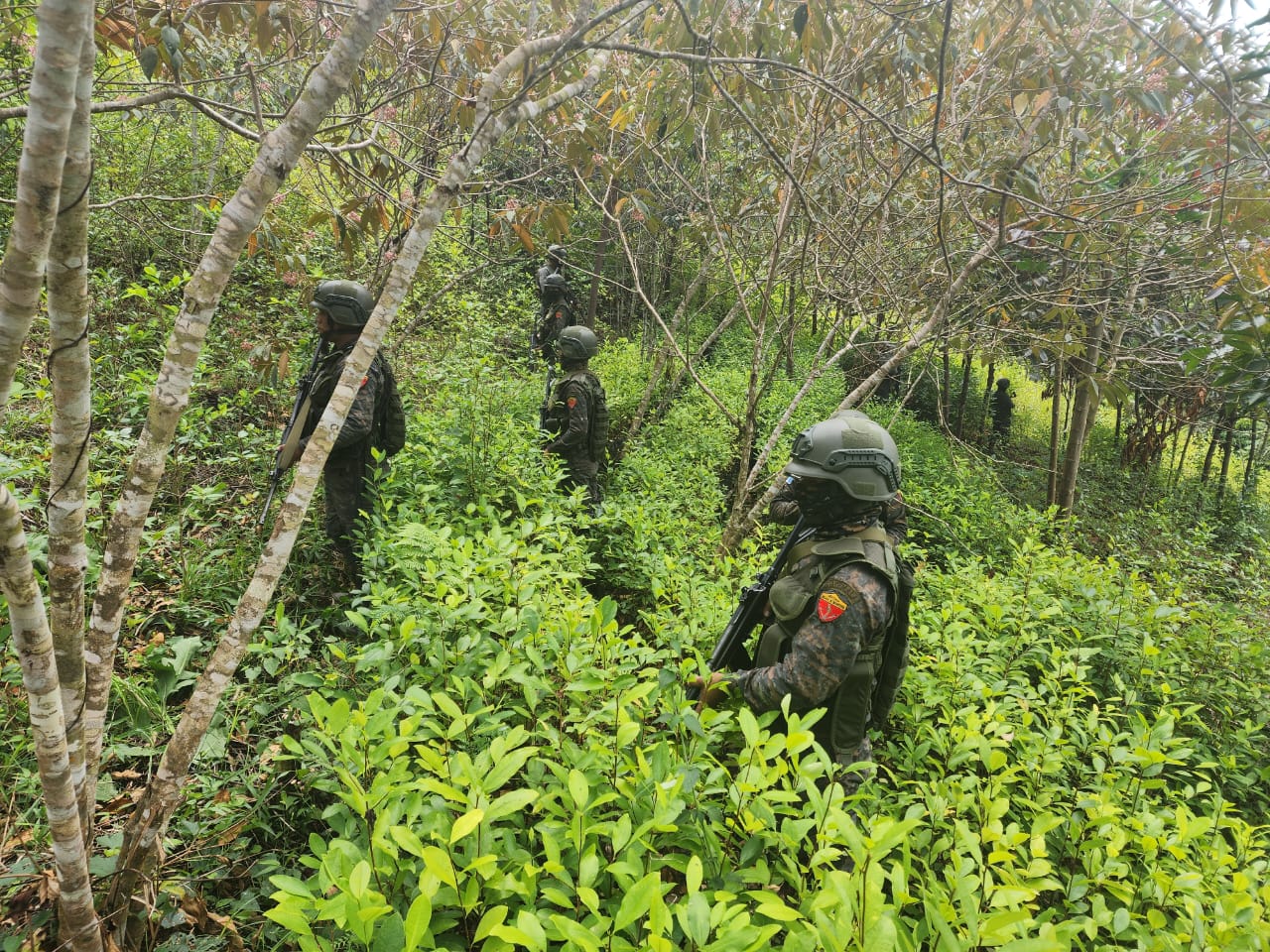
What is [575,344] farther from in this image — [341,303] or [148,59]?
[148,59]

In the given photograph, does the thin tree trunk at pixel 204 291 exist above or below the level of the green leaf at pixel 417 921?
above

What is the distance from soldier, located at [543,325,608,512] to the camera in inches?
233

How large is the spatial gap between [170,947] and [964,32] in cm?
641

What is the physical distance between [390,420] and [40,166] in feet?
11.7

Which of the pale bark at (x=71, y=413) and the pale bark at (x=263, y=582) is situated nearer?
the pale bark at (x=71, y=413)

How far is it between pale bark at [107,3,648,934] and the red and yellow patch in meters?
1.76

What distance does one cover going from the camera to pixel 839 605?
223 cm

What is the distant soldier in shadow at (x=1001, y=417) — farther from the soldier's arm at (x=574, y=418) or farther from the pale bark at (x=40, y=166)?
the pale bark at (x=40, y=166)

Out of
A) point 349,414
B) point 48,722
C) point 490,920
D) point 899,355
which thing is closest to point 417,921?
point 490,920

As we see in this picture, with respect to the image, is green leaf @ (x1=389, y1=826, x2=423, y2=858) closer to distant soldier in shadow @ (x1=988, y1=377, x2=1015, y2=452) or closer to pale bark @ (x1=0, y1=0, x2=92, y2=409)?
pale bark @ (x1=0, y1=0, x2=92, y2=409)

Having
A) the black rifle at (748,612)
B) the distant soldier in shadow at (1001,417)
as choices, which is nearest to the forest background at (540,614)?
the black rifle at (748,612)

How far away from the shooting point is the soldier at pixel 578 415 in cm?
593

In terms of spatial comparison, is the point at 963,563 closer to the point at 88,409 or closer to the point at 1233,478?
the point at 88,409

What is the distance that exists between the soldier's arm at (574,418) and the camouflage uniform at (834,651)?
3.68m
